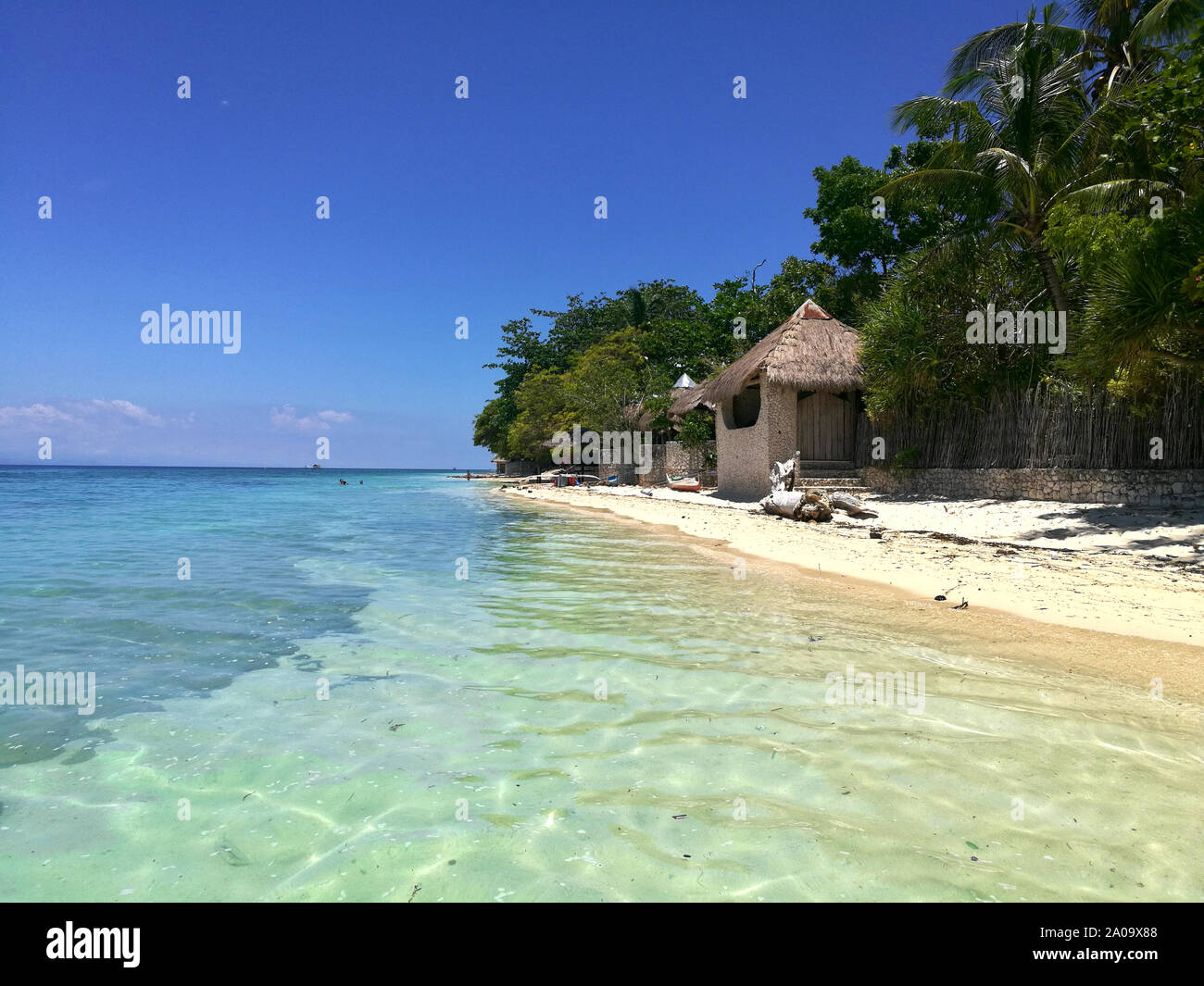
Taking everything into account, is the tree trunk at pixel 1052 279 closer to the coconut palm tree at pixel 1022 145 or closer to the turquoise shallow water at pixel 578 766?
the coconut palm tree at pixel 1022 145

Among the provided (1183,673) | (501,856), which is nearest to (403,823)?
(501,856)

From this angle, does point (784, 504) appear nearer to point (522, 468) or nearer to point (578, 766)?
point (578, 766)

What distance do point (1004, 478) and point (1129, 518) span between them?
402 cm

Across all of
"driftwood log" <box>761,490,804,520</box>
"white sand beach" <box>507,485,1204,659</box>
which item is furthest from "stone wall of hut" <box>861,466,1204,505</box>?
"driftwood log" <box>761,490,804,520</box>

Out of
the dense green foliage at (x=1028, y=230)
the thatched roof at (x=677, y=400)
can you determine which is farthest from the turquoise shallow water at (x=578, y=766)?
the thatched roof at (x=677, y=400)

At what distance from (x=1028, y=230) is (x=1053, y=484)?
261 inches

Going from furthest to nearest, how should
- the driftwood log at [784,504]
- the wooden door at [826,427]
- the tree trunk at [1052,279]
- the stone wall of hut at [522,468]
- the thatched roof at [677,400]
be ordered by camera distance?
the stone wall of hut at [522,468] < the thatched roof at [677,400] < the wooden door at [826,427] < the tree trunk at [1052,279] < the driftwood log at [784,504]

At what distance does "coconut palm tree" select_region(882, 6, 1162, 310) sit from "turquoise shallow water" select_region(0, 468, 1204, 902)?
13839mm

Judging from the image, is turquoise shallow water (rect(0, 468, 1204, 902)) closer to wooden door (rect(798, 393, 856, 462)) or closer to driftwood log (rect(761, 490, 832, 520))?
→ driftwood log (rect(761, 490, 832, 520))

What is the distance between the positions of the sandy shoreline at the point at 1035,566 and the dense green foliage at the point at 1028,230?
107 inches

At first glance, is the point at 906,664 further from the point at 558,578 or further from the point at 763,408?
the point at 763,408

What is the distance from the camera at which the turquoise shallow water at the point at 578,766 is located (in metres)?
2.33
